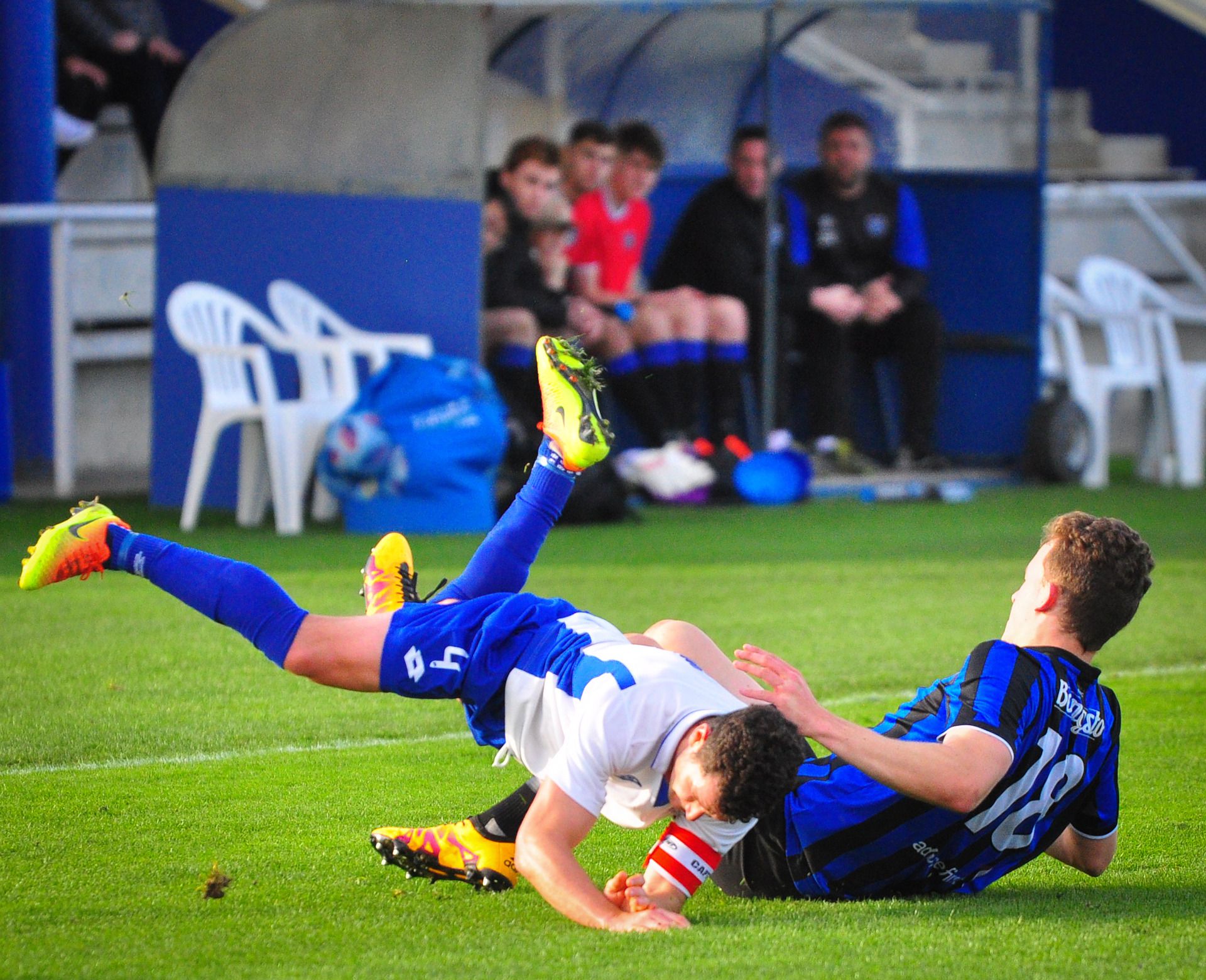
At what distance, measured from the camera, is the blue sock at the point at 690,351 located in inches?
421

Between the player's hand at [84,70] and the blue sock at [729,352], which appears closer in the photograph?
the blue sock at [729,352]

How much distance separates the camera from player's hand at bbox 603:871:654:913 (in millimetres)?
3199

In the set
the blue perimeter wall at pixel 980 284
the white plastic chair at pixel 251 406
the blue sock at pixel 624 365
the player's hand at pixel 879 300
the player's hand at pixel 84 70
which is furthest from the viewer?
the player's hand at pixel 84 70

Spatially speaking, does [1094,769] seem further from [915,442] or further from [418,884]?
[915,442]

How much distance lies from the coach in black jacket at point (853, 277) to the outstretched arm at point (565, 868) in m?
8.10

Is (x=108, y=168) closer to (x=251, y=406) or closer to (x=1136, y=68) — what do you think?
(x=251, y=406)

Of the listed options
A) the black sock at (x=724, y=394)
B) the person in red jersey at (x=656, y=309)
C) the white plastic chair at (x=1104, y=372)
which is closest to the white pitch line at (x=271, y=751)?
the person in red jersey at (x=656, y=309)

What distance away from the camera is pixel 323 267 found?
373 inches

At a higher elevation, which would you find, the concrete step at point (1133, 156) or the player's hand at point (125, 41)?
the player's hand at point (125, 41)

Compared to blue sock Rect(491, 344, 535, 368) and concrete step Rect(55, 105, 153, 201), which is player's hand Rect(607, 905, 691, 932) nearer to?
blue sock Rect(491, 344, 535, 368)

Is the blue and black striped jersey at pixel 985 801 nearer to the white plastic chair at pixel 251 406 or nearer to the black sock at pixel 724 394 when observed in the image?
the white plastic chair at pixel 251 406

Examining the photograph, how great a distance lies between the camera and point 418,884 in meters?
3.54

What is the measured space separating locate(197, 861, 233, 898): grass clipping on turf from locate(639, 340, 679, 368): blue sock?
7.46 m

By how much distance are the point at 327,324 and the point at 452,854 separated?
632 cm
